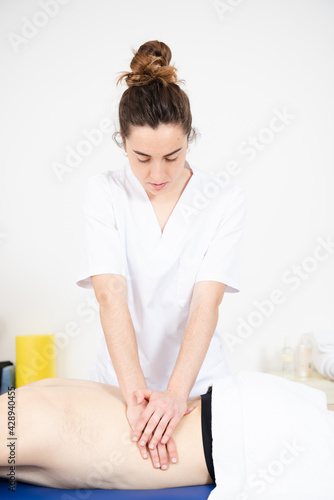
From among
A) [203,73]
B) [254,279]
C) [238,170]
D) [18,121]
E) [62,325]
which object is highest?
[203,73]

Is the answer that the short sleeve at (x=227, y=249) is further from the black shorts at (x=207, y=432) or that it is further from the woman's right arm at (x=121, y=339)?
the black shorts at (x=207, y=432)

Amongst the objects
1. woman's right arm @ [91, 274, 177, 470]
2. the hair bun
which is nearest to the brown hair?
the hair bun

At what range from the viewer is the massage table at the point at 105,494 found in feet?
3.67

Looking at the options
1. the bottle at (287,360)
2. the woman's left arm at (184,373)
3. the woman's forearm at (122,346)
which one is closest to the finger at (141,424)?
the woman's left arm at (184,373)

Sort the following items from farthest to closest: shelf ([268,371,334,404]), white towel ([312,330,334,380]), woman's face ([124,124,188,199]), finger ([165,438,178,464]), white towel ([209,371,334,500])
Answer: white towel ([312,330,334,380]) < shelf ([268,371,334,404]) < woman's face ([124,124,188,199]) < finger ([165,438,178,464]) < white towel ([209,371,334,500])

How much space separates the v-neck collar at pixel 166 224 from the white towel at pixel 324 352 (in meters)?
Result: 1.22

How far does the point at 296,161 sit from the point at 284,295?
72 centimetres

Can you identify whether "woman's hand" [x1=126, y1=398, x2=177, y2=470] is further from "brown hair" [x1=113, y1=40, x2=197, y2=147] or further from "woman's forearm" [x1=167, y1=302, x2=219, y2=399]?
"brown hair" [x1=113, y1=40, x2=197, y2=147]

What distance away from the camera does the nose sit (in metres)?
1.42

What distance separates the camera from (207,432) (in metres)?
1.19

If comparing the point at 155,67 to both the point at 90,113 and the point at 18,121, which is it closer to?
the point at 90,113

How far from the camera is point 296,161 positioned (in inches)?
107

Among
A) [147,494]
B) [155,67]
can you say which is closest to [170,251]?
[155,67]

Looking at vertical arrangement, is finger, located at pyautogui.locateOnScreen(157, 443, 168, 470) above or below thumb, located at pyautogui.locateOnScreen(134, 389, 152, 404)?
below
